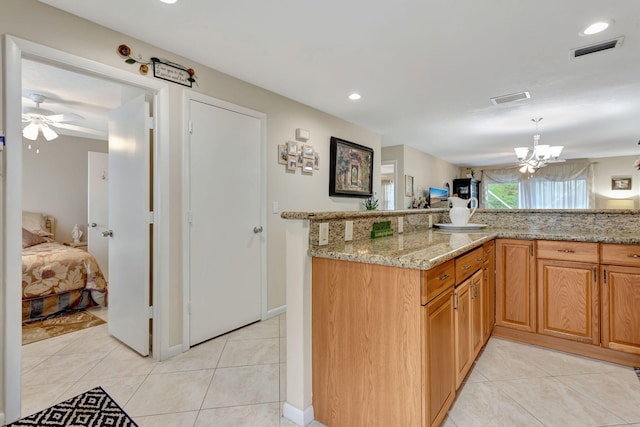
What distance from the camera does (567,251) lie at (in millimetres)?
2242

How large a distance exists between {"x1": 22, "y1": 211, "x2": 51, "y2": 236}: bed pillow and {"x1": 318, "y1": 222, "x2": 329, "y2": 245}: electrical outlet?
4.79 meters

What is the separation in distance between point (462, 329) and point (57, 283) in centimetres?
382

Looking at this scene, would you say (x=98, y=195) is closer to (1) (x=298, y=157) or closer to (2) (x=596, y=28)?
(1) (x=298, y=157)

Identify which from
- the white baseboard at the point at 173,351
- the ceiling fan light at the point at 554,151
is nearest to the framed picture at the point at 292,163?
the white baseboard at the point at 173,351

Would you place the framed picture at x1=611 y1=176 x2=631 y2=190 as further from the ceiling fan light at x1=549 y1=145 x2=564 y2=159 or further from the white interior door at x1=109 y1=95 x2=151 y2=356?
the white interior door at x1=109 y1=95 x2=151 y2=356

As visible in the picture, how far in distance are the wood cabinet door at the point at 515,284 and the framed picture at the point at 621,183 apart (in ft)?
24.5

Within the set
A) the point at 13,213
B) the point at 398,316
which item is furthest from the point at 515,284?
the point at 13,213

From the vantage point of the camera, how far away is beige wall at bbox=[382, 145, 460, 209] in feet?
19.5

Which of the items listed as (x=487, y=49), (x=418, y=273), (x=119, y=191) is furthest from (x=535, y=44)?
(x=119, y=191)

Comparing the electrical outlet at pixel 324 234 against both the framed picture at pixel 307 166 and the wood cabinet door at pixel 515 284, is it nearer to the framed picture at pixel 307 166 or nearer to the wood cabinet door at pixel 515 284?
the wood cabinet door at pixel 515 284

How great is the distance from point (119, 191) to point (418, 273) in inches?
97.7

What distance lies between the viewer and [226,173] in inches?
107

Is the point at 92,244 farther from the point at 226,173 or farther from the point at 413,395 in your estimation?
the point at 413,395

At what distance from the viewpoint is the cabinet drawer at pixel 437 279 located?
4.17 ft
